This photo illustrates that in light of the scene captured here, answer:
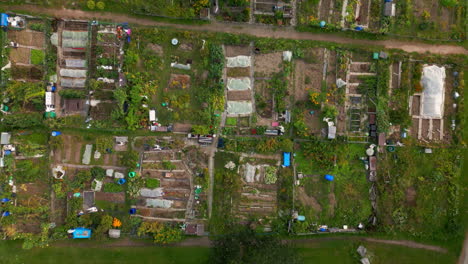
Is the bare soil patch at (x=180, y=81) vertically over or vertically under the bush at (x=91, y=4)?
under

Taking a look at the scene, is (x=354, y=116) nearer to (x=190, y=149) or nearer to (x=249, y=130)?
(x=249, y=130)

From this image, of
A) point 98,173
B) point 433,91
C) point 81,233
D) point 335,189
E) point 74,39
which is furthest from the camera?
point 335,189

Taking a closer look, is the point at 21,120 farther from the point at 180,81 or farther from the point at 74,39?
the point at 180,81

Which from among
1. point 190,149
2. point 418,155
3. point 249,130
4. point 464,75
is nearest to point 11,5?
point 190,149

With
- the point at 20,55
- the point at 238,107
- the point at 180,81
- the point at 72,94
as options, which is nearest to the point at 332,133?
the point at 238,107

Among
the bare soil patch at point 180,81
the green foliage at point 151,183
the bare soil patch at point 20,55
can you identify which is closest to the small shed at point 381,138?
the bare soil patch at point 180,81

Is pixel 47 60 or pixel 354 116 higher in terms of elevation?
pixel 47 60

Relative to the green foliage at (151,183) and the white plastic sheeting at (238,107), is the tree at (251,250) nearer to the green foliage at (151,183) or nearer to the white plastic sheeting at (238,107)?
the green foliage at (151,183)
